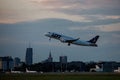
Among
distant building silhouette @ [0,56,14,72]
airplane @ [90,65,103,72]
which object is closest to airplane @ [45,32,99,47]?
distant building silhouette @ [0,56,14,72]

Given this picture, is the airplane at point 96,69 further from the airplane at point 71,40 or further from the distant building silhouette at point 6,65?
the distant building silhouette at point 6,65

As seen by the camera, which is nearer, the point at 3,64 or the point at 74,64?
the point at 3,64

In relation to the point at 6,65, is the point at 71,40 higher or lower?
higher

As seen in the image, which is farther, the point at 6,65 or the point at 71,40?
the point at 6,65

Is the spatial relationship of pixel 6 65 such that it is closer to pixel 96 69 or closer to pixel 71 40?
pixel 71 40

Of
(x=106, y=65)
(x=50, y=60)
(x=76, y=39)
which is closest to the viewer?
(x=76, y=39)

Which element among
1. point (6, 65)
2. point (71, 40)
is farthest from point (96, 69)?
point (6, 65)

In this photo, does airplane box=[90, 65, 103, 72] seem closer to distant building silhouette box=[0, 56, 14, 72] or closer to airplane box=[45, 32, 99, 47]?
airplane box=[45, 32, 99, 47]

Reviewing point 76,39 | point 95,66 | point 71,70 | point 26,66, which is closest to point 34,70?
point 26,66

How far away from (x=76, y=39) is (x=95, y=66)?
5.77 m

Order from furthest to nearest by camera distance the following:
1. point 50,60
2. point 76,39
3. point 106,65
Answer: point 106,65 < point 50,60 < point 76,39

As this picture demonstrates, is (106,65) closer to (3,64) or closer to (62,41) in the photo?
(62,41)

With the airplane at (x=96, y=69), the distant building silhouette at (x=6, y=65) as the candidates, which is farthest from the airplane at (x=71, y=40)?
the airplane at (x=96, y=69)

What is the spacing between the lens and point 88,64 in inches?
895
